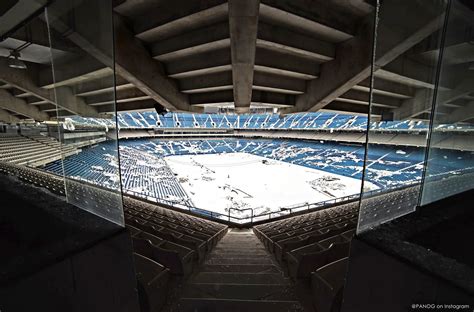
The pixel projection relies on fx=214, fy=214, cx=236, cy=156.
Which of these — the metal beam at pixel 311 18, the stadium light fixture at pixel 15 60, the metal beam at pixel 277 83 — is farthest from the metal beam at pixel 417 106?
the stadium light fixture at pixel 15 60

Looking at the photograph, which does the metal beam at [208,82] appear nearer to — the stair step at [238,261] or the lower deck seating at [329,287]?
the stair step at [238,261]

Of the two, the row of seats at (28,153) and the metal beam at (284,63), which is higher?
the metal beam at (284,63)

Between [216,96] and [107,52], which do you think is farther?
[216,96]

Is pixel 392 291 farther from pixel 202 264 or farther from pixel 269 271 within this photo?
pixel 202 264

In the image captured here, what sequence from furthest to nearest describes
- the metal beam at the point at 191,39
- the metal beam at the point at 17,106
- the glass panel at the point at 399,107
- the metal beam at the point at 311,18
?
the metal beam at the point at 17,106, the metal beam at the point at 191,39, the metal beam at the point at 311,18, the glass panel at the point at 399,107

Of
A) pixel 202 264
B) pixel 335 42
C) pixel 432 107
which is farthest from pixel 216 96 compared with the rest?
pixel 432 107

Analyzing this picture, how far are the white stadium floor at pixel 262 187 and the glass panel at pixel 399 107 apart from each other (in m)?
10.6

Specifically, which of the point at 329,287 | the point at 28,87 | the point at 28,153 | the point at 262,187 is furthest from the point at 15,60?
the point at 262,187

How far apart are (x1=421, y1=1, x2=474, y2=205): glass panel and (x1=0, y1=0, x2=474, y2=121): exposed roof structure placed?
25 millimetres

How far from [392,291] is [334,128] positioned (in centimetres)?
4090

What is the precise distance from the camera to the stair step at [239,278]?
8.86 feet

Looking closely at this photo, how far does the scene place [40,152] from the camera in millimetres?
15375

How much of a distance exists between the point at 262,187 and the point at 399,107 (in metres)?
18.3

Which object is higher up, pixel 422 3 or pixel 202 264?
pixel 422 3
